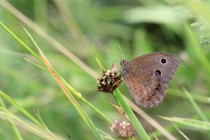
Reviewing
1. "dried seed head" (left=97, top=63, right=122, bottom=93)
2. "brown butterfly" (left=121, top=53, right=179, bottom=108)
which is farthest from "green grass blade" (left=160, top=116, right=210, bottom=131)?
"dried seed head" (left=97, top=63, right=122, bottom=93)

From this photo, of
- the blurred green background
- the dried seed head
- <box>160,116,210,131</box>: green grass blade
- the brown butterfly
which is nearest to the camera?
the dried seed head

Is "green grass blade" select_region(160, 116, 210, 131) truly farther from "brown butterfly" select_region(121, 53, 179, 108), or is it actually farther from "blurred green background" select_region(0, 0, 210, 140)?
"blurred green background" select_region(0, 0, 210, 140)

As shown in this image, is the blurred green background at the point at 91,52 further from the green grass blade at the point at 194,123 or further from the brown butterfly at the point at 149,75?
the green grass blade at the point at 194,123

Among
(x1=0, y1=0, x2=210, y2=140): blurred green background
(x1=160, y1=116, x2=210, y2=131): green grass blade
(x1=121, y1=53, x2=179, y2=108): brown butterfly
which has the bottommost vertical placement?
(x1=0, y1=0, x2=210, y2=140): blurred green background

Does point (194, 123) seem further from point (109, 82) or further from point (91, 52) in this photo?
point (91, 52)

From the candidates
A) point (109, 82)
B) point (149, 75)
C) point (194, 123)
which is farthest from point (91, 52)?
point (109, 82)

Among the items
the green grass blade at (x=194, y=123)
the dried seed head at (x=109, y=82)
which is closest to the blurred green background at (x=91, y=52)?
the green grass blade at (x=194, y=123)
